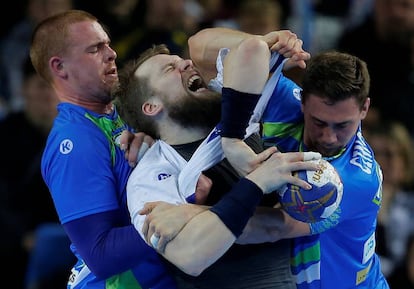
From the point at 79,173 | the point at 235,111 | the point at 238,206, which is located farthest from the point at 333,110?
the point at 79,173

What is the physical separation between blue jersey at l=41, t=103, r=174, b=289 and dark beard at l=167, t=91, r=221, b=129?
0.38m

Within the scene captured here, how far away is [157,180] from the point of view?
4.00m

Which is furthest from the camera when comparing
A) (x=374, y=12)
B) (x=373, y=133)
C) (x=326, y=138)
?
(x=374, y=12)

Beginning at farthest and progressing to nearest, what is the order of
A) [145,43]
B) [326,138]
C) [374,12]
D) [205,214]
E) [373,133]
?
[374,12] < [145,43] < [373,133] < [326,138] < [205,214]

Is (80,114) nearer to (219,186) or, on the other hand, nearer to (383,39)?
(219,186)

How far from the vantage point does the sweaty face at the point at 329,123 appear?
14.3ft

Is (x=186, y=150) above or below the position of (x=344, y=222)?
above

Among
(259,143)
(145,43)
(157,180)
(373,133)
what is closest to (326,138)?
(259,143)

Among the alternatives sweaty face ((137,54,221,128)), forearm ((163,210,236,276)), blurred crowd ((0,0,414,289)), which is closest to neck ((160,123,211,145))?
sweaty face ((137,54,221,128))

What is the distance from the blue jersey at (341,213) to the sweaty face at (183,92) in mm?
430

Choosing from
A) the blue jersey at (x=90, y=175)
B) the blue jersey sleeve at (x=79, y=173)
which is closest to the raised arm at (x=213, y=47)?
the blue jersey at (x=90, y=175)

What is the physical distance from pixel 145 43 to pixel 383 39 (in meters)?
1.85

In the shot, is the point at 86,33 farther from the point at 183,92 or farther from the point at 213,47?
the point at 183,92

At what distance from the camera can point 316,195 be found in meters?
3.83
